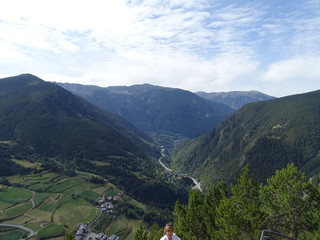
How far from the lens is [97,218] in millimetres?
147500

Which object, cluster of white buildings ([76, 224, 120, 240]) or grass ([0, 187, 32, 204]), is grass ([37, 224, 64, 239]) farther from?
grass ([0, 187, 32, 204])

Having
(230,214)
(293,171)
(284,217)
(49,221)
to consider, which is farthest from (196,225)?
(49,221)

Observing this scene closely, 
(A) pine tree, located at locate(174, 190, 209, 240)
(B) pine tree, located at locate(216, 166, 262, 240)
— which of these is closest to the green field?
(A) pine tree, located at locate(174, 190, 209, 240)

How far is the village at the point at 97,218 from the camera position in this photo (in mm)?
125875

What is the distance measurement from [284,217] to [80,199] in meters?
148

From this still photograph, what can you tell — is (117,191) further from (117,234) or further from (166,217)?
(117,234)

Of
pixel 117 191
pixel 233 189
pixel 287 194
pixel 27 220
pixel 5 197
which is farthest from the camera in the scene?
pixel 117 191

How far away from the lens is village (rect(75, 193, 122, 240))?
125875mm

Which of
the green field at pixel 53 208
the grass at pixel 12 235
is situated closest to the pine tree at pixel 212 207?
the green field at pixel 53 208

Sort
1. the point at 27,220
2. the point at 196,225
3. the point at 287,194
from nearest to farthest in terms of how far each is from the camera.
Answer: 1. the point at 287,194
2. the point at 196,225
3. the point at 27,220

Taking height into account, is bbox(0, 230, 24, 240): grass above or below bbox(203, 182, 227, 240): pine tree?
below

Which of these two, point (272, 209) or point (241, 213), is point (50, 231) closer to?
point (241, 213)

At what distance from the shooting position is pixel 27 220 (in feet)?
439

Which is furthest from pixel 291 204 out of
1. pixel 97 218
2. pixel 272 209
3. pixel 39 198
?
pixel 39 198
